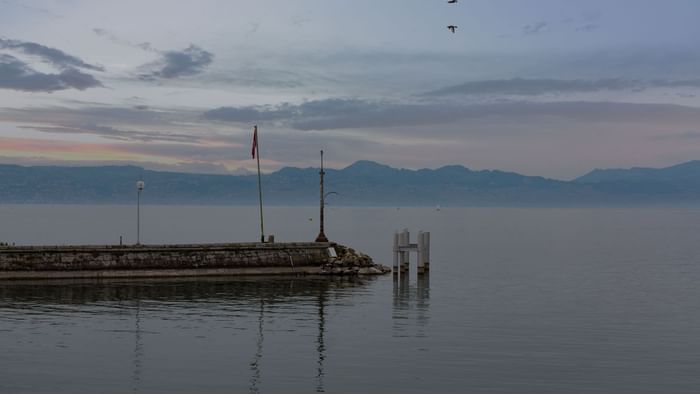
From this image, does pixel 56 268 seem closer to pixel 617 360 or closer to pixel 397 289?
pixel 397 289

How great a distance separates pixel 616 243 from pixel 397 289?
3444 inches

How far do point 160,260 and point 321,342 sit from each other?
1050 inches

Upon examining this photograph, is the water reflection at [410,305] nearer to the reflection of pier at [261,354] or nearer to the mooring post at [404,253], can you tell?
the mooring post at [404,253]

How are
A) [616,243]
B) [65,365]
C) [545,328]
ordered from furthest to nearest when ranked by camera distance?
[616,243], [545,328], [65,365]

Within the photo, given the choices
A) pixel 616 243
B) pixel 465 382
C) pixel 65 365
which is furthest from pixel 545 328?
pixel 616 243

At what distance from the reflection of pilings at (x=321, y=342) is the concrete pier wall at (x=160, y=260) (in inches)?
359

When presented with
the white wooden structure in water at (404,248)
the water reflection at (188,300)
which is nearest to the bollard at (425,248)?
the white wooden structure in water at (404,248)

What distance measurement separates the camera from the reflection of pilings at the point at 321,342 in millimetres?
28358

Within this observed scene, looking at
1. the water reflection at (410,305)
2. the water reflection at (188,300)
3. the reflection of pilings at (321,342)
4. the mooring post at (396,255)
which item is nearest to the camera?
the reflection of pilings at (321,342)

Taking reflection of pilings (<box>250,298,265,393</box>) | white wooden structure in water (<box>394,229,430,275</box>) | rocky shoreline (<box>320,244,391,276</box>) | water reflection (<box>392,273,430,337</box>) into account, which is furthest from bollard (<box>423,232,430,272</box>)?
reflection of pilings (<box>250,298,265,393</box>)

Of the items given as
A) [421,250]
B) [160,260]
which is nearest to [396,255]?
[421,250]

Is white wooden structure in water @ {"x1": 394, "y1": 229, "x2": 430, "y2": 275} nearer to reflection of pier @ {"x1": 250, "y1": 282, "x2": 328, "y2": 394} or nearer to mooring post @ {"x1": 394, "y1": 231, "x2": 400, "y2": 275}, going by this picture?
mooring post @ {"x1": 394, "y1": 231, "x2": 400, "y2": 275}

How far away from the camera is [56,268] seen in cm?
5641

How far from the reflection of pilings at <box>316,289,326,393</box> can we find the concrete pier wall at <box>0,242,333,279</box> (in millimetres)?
9123
